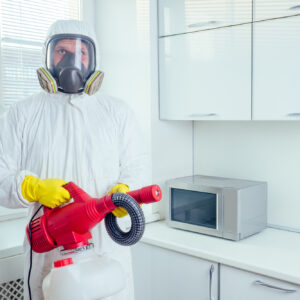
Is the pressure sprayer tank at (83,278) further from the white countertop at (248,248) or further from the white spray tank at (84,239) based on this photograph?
the white countertop at (248,248)

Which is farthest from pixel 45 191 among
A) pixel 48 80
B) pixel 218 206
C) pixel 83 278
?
pixel 218 206

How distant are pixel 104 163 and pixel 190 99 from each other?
883mm

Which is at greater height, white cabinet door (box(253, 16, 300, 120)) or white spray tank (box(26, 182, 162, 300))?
white cabinet door (box(253, 16, 300, 120))

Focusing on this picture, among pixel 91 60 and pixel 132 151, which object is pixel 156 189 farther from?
pixel 91 60

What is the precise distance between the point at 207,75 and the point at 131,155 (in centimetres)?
79

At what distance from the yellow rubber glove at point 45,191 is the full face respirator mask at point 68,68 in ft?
1.19

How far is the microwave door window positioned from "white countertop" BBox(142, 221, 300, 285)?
71 mm

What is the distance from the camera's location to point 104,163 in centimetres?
166

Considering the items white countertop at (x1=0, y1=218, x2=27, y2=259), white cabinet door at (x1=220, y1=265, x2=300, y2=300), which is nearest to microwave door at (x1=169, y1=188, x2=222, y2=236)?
white cabinet door at (x1=220, y1=265, x2=300, y2=300)

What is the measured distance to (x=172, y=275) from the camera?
2.15m

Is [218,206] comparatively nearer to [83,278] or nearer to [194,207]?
[194,207]

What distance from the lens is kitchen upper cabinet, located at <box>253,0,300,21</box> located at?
6.31 feet

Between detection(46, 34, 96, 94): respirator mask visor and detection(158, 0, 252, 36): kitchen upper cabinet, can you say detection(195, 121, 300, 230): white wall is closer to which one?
detection(158, 0, 252, 36): kitchen upper cabinet

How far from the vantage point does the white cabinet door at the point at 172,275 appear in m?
2.00
